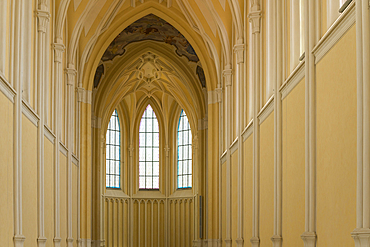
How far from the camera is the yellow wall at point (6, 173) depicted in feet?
29.5

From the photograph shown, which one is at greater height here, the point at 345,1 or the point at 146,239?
the point at 345,1

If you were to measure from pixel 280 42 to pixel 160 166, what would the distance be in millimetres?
24621

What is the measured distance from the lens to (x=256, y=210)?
12391 millimetres

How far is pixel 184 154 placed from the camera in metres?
33.8

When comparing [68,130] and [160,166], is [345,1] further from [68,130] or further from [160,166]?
[160,166]

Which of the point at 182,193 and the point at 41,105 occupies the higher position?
the point at 41,105

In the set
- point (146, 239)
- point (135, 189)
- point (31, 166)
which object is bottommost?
point (146, 239)

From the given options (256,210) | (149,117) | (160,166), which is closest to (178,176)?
(160,166)

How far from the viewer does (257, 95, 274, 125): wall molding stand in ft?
35.8

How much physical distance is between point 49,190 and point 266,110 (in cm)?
630

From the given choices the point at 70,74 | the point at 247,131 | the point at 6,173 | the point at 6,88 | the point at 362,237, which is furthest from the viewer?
the point at 70,74

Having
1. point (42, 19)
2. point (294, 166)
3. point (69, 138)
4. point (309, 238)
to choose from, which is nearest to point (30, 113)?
point (42, 19)

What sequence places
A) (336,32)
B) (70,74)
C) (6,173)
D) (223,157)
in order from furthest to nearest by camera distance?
(223,157)
(70,74)
(6,173)
(336,32)

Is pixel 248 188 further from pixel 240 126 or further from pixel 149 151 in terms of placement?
pixel 149 151
